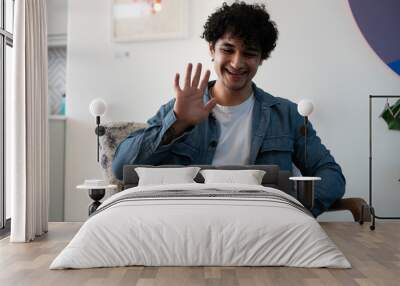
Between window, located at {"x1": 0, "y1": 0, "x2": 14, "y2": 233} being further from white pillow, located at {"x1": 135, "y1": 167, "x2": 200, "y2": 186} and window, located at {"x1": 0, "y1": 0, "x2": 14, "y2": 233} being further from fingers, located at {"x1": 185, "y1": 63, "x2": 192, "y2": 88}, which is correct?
fingers, located at {"x1": 185, "y1": 63, "x2": 192, "y2": 88}

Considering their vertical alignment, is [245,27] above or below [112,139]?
above

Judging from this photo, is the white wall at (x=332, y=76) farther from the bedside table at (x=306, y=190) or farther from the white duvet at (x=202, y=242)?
the white duvet at (x=202, y=242)

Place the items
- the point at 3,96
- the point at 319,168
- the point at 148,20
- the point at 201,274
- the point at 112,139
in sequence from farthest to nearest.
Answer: the point at 148,20 → the point at 3,96 → the point at 112,139 → the point at 319,168 → the point at 201,274

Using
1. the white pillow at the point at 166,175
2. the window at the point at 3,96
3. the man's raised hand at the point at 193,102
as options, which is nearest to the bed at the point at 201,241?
the man's raised hand at the point at 193,102

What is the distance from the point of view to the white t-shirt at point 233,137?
13.2 ft

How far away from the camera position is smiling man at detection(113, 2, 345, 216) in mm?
3898

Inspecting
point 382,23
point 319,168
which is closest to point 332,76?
point 382,23

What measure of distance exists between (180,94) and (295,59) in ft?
7.90

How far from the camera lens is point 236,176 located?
148 inches

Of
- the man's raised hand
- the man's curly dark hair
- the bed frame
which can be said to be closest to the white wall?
the man's curly dark hair

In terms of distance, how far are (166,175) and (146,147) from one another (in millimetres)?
260

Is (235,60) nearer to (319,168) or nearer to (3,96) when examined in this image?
(319,168)

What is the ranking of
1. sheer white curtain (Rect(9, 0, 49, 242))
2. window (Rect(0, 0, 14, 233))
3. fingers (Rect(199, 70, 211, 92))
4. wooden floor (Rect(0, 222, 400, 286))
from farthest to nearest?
1. window (Rect(0, 0, 14, 233))
2. sheer white curtain (Rect(9, 0, 49, 242))
3. fingers (Rect(199, 70, 211, 92))
4. wooden floor (Rect(0, 222, 400, 286))

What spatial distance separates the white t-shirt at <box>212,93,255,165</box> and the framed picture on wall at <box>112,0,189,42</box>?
184cm
